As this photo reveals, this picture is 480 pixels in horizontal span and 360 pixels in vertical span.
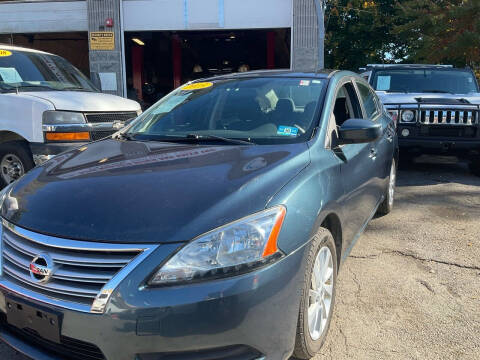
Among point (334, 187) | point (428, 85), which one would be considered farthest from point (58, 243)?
point (428, 85)

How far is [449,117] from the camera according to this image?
6.35 metres

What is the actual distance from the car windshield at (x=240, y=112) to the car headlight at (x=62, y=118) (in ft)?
5.82

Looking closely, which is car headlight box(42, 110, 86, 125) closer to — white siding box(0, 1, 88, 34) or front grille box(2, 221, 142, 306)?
front grille box(2, 221, 142, 306)

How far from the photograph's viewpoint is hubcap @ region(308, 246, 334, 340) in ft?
7.45

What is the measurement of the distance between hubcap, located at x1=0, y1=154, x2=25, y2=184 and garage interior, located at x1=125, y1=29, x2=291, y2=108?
800cm

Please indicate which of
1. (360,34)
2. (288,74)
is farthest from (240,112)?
(360,34)

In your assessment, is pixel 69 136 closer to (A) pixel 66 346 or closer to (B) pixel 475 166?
(A) pixel 66 346

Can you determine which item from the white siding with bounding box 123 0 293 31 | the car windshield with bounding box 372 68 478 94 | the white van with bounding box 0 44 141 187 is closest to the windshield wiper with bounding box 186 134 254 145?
the white van with bounding box 0 44 141 187

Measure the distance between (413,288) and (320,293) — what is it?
121cm

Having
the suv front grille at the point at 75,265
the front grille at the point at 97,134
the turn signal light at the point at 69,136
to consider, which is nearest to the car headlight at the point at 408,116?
the front grille at the point at 97,134

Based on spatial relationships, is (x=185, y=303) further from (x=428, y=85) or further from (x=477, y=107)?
(x=428, y=85)

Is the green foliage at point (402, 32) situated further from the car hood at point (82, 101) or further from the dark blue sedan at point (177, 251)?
the dark blue sedan at point (177, 251)

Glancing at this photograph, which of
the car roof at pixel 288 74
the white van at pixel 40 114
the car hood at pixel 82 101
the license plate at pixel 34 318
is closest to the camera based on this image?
the license plate at pixel 34 318

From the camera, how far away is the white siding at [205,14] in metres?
11.7
